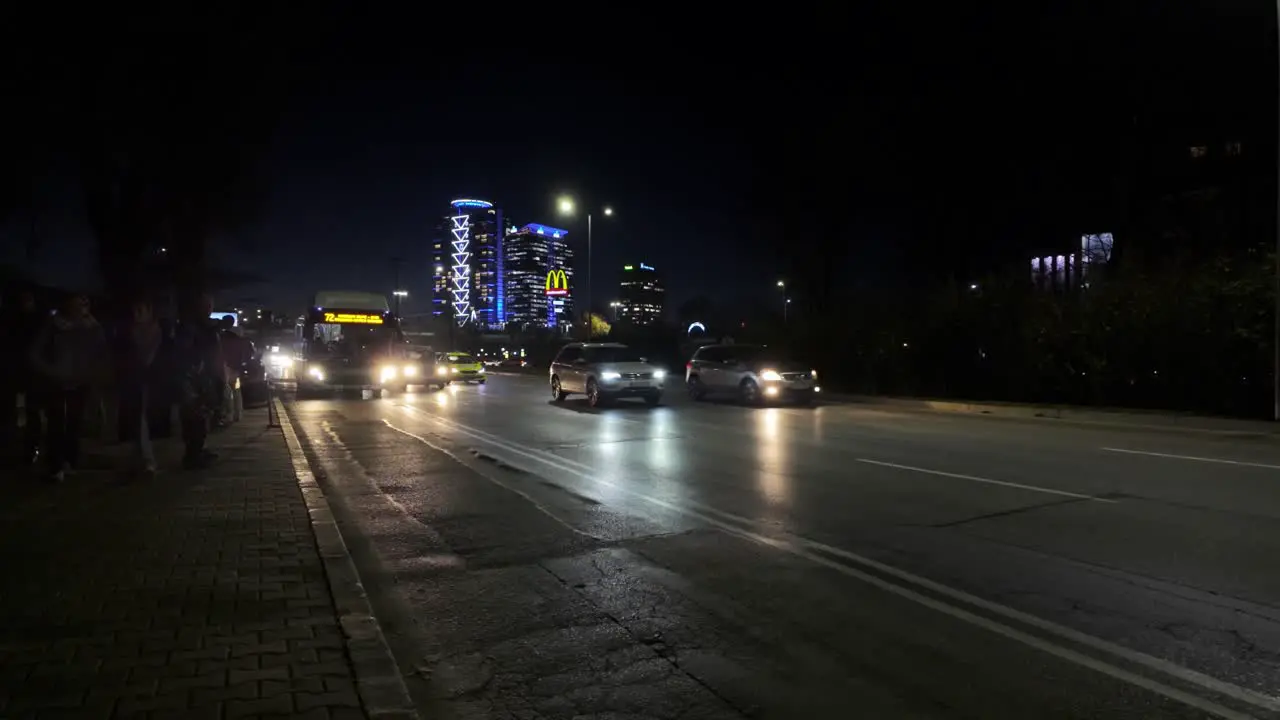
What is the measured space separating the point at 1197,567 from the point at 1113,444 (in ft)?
28.5

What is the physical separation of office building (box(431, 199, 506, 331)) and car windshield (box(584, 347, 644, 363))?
12067 centimetres

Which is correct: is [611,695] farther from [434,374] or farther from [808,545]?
[434,374]

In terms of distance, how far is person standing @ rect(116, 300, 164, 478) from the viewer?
9688 millimetres

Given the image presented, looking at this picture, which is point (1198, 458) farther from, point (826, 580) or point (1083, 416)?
point (826, 580)

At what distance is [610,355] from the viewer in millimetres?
24562

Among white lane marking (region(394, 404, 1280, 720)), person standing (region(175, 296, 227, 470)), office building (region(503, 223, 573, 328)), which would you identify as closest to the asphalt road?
white lane marking (region(394, 404, 1280, 720))

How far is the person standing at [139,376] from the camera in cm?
969

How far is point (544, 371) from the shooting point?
178 feet

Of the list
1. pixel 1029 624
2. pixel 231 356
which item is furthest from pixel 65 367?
pixel 1029 624

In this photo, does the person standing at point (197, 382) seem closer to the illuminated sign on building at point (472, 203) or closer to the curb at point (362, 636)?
the curb at point (362, 636)

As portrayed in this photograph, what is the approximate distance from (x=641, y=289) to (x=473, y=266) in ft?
183

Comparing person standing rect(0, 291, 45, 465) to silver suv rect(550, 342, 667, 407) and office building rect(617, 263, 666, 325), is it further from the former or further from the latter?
office building rect(617, 263, 666, 325)

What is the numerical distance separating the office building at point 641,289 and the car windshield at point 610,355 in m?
71.9

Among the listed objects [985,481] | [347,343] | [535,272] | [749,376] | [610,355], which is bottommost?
[985,481]
